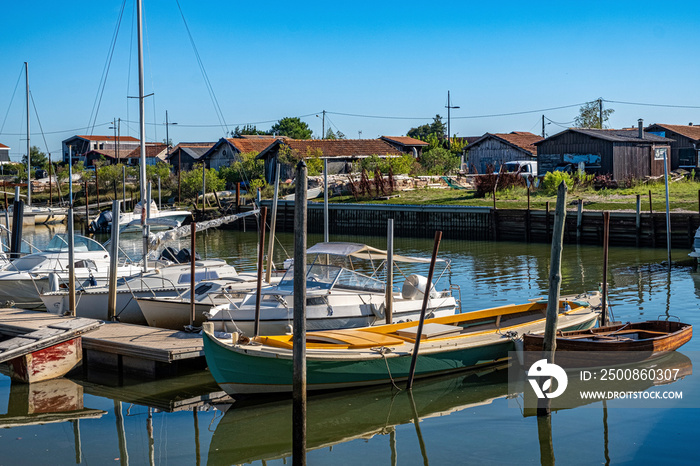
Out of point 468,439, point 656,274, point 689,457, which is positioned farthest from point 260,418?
point 656,274

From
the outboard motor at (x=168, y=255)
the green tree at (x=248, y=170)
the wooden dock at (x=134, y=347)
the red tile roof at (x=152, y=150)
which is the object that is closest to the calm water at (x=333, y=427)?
the wooden dock at (x=134, y=347)

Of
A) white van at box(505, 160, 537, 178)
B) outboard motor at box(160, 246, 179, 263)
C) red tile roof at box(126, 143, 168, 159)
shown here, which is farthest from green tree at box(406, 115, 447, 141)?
outboard motor at box(160, 246, 179, 263)

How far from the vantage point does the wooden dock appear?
15438mm

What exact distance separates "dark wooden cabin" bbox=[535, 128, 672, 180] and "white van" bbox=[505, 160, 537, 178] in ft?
11.9

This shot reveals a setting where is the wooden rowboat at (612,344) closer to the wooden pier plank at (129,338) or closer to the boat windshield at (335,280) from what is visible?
the boat windshield at (335,280)

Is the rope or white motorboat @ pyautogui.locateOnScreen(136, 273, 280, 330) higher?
white motorboat @ pyautogui.locateOnScreen(136, 273, 280, 330)

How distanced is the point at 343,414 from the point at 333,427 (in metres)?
0.60

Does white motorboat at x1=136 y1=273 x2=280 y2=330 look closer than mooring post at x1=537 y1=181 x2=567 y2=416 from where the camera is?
No

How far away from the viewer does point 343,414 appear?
13812 millimetres

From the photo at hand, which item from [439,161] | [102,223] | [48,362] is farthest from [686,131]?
[48,362]

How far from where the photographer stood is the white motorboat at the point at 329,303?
664 inches

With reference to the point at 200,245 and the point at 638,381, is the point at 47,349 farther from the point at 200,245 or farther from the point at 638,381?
the point at 200,245

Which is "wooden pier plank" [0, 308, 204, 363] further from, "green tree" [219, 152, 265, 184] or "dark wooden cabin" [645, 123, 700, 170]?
"dark wooden cabin" [645, 123, 700, 170]

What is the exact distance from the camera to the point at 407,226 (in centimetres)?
4738
